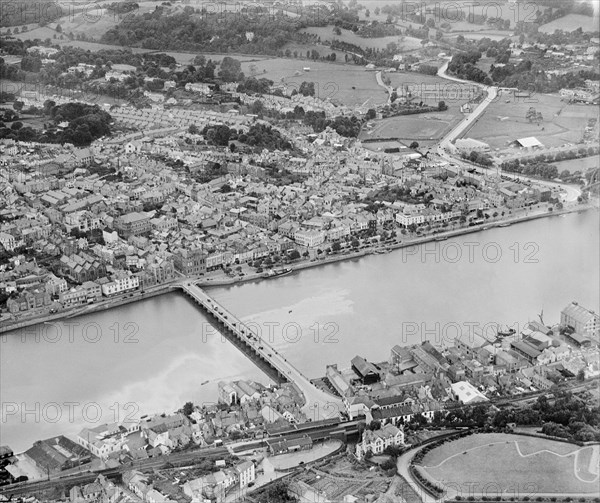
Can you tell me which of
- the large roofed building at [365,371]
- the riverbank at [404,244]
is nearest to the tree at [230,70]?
the riverbank at [404,244]

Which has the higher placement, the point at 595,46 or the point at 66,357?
the point at 595,46

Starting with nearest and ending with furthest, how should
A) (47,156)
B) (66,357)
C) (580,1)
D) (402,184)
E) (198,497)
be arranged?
(198,497), (66,357), (402,184), (47,156), (580,1)

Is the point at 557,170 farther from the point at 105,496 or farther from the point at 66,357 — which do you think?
the point at 105,496

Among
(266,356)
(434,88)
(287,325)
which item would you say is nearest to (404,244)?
(287,325)

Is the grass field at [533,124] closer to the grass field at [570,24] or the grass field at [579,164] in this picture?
the grass field at [579,164]

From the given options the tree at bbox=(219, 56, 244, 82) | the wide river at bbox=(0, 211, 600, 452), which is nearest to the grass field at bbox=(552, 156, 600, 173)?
the wide river at bbox=(0, 211, 600, 452)

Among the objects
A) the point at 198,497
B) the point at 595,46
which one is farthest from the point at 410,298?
the point at 595,46
